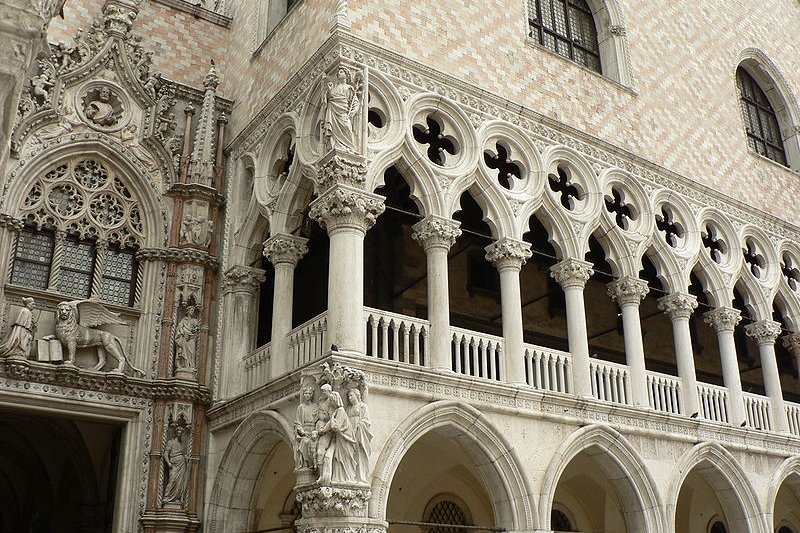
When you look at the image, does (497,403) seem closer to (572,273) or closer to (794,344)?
(572,273)

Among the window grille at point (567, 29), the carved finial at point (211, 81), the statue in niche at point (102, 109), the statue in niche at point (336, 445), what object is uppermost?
the window grille at point (567, 29)

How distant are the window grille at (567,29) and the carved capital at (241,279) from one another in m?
5.97

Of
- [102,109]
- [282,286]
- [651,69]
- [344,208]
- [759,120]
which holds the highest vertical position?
[759,120]

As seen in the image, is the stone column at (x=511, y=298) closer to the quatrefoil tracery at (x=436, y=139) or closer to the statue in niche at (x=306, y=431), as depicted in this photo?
the quatrefoil tracery at (x=436, y=139)

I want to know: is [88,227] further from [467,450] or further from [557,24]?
[557,24]

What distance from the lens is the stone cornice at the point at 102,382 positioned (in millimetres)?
10031

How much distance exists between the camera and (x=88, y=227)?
37.2 feet

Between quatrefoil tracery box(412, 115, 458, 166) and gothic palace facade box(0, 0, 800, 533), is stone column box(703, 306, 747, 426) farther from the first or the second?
quatrefoil tracery box(412, 115, 458, 166)

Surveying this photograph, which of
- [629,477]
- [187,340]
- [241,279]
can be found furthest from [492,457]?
[187,340]

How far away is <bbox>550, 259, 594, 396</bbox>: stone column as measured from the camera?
1095 centimetres

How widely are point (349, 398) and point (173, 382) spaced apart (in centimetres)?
339

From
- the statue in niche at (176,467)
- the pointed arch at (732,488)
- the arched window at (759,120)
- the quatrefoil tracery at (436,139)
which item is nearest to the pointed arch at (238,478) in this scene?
the statue in niche at (176,467)

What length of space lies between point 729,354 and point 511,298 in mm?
4605

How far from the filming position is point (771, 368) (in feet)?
45.0
